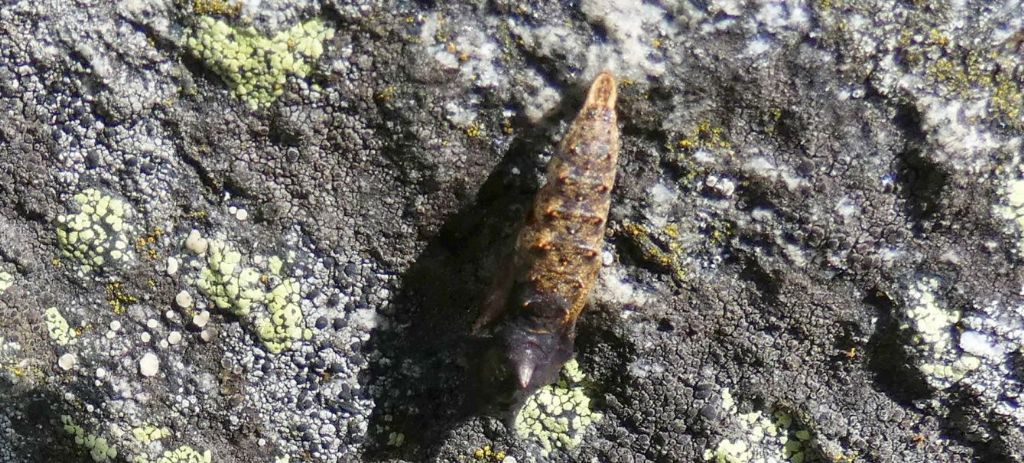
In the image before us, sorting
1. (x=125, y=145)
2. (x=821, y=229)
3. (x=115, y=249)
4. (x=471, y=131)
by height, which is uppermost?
(x=821, y=229)

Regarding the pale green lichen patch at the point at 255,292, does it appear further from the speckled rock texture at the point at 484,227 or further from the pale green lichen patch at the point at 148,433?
the pale green lichen patch at the point at 148,433

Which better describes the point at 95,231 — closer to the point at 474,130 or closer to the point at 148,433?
the point at 148,433

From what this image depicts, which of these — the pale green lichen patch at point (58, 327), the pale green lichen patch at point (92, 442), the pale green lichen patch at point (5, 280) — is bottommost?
the pale green lichen patch at point (92, 442)

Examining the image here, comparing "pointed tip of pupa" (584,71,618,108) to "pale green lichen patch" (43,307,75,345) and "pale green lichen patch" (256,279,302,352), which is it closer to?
"pale green lichen patch" (256,279,302,352)

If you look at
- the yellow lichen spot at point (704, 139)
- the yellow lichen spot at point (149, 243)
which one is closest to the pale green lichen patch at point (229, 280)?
the yellow lichen spot at point (149, 243)

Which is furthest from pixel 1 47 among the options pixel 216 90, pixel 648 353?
pixel 648 353

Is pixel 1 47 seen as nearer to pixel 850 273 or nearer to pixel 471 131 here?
pixel 471 131

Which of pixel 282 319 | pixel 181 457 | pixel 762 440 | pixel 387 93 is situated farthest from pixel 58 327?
pixel 762 440

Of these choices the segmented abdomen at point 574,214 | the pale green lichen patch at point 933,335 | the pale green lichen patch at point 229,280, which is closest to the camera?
the segmented abdomen at point 574,214
